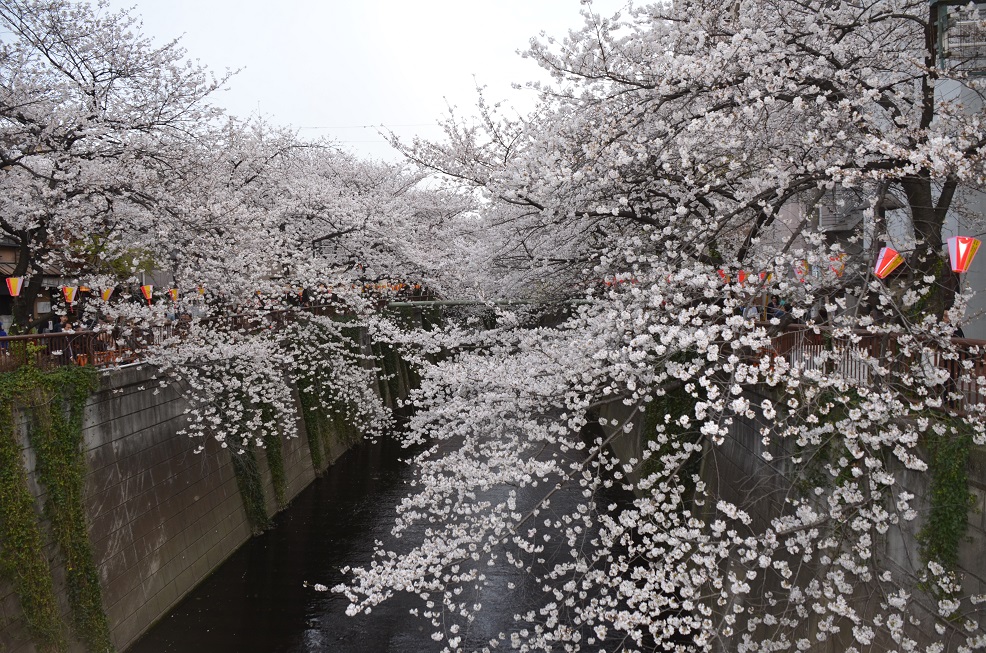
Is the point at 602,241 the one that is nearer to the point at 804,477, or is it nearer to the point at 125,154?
the point at 804,477

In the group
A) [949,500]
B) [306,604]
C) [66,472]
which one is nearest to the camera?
[949,500]

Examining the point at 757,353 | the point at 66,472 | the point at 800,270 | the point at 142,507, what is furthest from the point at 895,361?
the point at 142,507

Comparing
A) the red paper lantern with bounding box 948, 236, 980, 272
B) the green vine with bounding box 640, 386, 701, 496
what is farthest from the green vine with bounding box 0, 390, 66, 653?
the red paper lantern with bounding box 948, 236, 980, 272

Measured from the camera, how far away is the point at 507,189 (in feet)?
35.3

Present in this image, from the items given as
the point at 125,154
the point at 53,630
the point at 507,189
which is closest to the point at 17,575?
the point at 53,630

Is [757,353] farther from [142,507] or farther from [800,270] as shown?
[142,507]

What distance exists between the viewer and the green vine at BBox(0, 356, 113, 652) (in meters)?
10.4

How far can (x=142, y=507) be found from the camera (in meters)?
13.0

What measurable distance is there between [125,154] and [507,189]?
7.14 m

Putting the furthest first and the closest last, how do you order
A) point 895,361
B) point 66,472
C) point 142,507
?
point 142,507, point 66,472, point 895,361

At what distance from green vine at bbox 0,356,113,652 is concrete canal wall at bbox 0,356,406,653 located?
150 mm

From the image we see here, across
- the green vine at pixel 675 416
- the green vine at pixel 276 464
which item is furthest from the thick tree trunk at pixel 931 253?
the green vine at pixel 276 464

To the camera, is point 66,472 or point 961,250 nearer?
point 961,250

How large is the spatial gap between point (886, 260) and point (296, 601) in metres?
11.9
